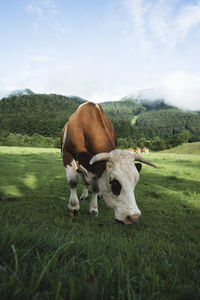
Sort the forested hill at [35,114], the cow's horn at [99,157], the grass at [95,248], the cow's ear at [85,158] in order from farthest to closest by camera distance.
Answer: the forested hill at [35,114]
the cow's ear at [85,158]
the cow's horn at [99,157]
the grass at [95,248]

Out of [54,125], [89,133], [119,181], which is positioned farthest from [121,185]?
[54,125]

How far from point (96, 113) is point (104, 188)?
81.2 inches

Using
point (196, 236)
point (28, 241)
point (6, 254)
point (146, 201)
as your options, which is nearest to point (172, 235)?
point (196, 236)

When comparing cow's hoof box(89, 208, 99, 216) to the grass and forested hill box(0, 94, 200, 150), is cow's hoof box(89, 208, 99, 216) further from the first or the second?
forested hill box(0, 94, 200, 150)

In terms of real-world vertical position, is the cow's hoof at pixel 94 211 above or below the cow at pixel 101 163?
below

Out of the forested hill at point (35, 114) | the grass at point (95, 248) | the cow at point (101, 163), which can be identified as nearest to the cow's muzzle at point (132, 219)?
the cow at point (101, 163)

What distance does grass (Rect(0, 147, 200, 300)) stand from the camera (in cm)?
99

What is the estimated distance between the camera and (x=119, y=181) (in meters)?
3.45

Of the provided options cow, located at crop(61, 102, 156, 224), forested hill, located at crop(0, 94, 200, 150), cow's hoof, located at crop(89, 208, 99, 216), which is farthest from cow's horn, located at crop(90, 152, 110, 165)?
forested hill, located at crop(0, 94, 200, 150)

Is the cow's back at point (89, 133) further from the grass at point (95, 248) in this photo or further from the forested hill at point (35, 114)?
the forested hill at point (35, 114)

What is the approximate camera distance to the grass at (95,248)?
99 cm

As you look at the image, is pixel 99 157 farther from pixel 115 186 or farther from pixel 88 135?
pixel 88 135

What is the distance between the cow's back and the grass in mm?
1653

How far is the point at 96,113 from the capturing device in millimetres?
4891
